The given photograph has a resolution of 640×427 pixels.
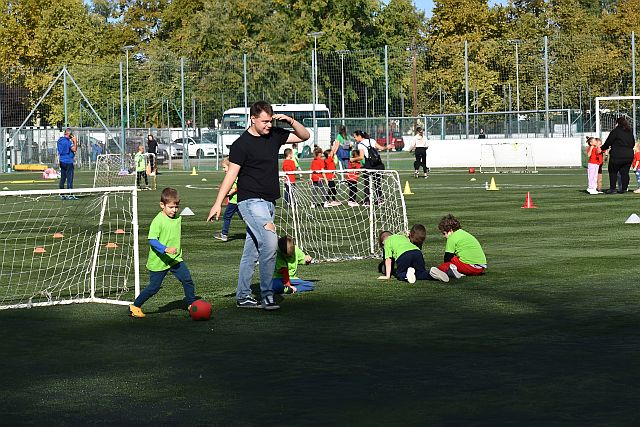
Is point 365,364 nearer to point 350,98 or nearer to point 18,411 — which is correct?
point 18,411

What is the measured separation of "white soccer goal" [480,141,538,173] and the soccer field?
33.8 m

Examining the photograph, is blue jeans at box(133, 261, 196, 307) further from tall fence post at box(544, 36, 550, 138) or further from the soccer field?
tall fence post at box(544, 36, 550, 138)

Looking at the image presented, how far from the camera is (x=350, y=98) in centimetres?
5912

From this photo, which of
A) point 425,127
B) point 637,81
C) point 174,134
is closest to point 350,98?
point 425,127

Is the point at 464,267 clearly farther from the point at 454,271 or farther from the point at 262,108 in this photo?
the point at 262,108

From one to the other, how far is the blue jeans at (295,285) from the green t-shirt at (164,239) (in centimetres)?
183

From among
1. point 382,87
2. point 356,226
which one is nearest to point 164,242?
point 356,226

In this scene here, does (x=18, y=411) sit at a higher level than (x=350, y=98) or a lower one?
lower

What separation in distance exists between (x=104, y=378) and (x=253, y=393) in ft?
4.12

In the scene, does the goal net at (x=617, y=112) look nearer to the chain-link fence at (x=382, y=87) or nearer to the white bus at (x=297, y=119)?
the chain-link fence at (x=382, y=87)

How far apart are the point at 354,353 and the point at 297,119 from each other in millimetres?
52456

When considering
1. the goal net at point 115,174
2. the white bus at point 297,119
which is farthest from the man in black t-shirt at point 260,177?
the white bus at point 297,119

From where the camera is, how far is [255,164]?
461 inches

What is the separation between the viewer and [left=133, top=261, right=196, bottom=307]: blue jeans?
11391mm
